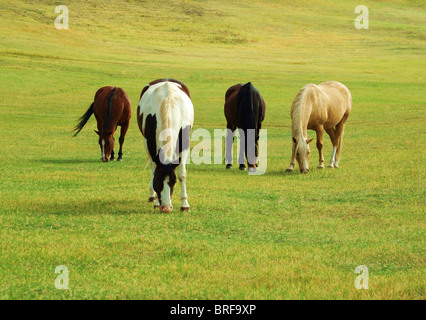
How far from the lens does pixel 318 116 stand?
17.5m

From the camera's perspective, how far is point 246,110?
58.5 feet

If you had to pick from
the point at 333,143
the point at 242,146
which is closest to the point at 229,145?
the point at 242,146

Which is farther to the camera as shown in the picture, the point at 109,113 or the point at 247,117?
the point at 109,113

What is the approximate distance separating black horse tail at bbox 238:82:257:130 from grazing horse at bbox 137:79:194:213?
6274mm

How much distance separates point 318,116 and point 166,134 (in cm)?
790

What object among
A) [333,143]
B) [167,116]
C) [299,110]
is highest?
[167,116]

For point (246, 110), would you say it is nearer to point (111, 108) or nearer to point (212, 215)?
point (111, 108)

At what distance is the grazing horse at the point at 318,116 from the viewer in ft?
54.5

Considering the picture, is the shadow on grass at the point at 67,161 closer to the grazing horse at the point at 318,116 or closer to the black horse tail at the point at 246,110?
the black horse tail at the point at 246,110

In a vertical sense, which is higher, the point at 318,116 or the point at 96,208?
the point at 318,116

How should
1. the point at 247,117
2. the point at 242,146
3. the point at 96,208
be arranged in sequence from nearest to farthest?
1. the point at 96,208
2. the point at 247,117
3. the point at 242,146

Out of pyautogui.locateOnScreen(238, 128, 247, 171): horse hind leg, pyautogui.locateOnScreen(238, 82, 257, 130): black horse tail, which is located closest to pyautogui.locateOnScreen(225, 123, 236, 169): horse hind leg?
pyautogui.locateOnScreen(238, 128, 247, 171): horse hind leg

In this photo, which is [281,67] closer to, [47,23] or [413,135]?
[47,23]

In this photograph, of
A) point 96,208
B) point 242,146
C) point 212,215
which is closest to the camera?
point 212,215
